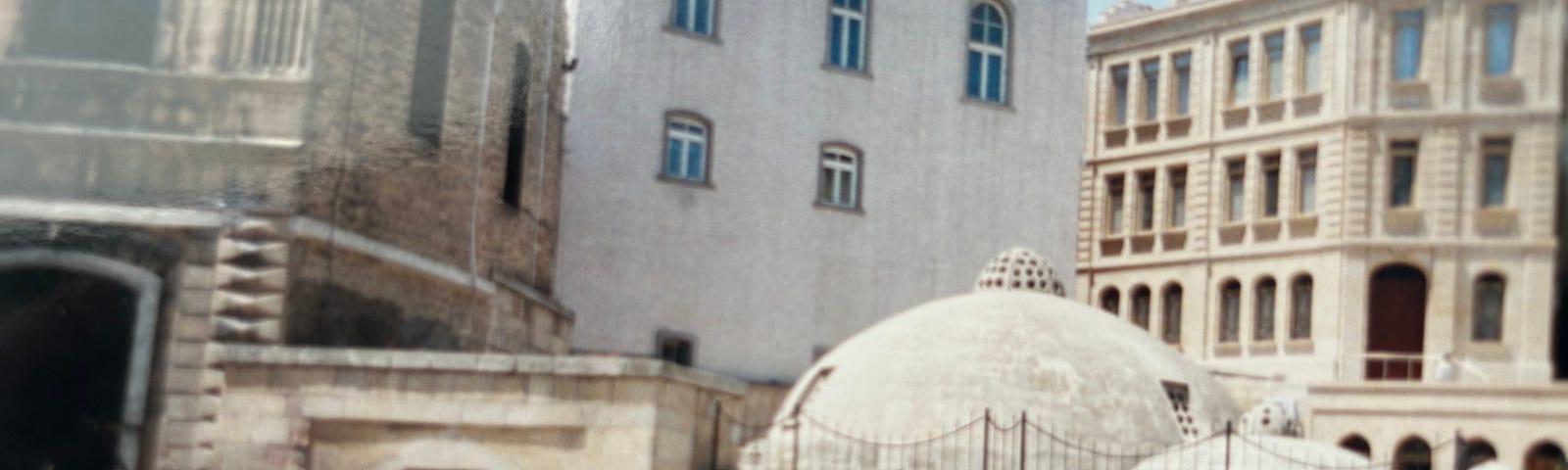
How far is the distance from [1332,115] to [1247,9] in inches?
152

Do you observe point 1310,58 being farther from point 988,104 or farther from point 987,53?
point 988,104

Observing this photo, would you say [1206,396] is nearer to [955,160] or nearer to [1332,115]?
[955,160]

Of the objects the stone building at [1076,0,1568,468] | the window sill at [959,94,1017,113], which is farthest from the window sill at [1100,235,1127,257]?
the window sill at [959,94,1017,113]

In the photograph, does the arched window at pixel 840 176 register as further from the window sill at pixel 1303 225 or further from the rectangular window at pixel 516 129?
the window sill at pixel 1303 225

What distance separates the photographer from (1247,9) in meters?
37.3

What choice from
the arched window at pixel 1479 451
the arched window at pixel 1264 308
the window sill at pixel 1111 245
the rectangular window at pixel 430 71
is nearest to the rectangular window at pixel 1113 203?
the window sill at pixel 1111 245

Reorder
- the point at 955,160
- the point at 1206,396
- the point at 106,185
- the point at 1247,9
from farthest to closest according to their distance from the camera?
the point at 1247,9 < the point at 955,160 < the point at 1206,396 < the point at 106,185

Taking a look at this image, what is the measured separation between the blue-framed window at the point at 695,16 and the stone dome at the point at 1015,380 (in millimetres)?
7666

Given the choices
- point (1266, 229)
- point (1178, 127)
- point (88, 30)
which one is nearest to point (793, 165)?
point (1266, 229)

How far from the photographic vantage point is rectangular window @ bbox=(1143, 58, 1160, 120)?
1566 inches

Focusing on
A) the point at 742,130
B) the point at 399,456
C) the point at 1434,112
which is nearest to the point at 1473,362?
the point at 1434,112

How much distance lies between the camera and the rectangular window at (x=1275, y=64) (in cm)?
3641

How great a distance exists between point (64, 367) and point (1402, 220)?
2206 centimetres

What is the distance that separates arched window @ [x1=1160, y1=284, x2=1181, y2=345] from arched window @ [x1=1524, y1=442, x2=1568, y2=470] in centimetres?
1181
